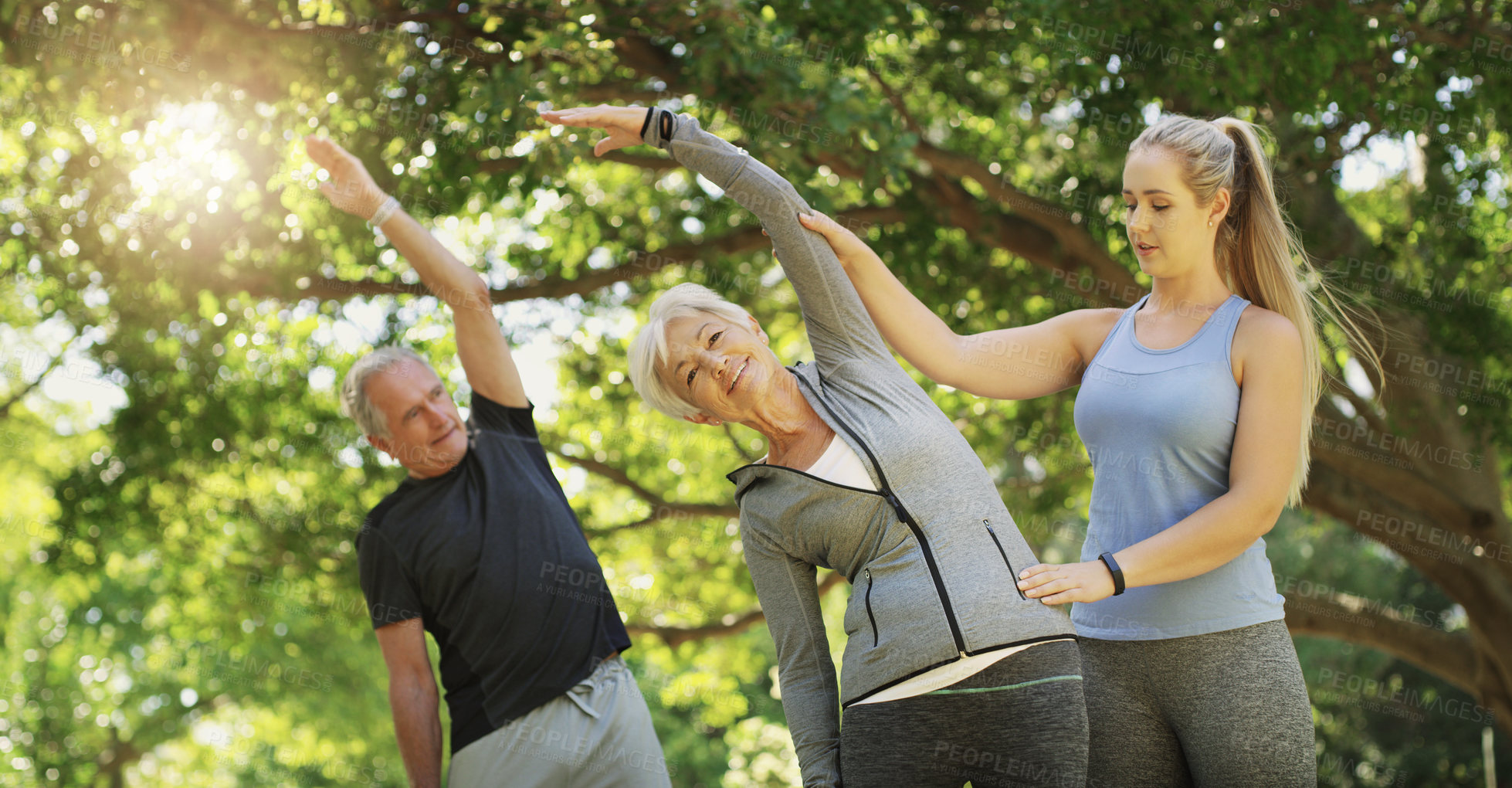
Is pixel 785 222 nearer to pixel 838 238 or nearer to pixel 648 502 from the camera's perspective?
pixel 838 238

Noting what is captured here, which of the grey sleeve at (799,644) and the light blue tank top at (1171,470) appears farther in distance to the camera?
the grey sleeve at (799,644)

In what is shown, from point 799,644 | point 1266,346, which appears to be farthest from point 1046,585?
point 1266,346

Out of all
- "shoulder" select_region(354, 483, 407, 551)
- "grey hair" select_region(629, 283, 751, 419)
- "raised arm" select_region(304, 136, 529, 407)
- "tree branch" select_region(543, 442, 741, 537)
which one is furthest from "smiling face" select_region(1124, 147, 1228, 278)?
"tree branch" select_region(543, 442, 741, 537)

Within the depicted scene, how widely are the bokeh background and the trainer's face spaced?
252cm

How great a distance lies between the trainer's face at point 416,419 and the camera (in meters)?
3.11

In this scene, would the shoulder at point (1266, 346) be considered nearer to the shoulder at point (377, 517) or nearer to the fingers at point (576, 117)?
the fingers at point (576, 117)

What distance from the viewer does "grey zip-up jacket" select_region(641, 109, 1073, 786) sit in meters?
2.24

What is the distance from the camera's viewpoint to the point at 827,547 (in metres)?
2.45

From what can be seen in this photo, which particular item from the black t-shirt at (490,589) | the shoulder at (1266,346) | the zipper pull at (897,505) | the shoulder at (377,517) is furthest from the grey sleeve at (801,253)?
the shoulder at (377,517)

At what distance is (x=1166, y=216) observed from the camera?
97.3 inches

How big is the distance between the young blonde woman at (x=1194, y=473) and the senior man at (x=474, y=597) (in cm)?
120

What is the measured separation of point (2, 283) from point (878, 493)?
8.81m

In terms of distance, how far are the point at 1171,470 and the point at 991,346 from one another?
23.1 inches

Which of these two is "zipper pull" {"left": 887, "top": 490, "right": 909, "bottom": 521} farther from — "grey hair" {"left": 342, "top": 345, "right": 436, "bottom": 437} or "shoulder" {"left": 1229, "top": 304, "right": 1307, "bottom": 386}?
"grey hair" {"left": 342, "top": 345, "right": 436, "bottom": 437}
